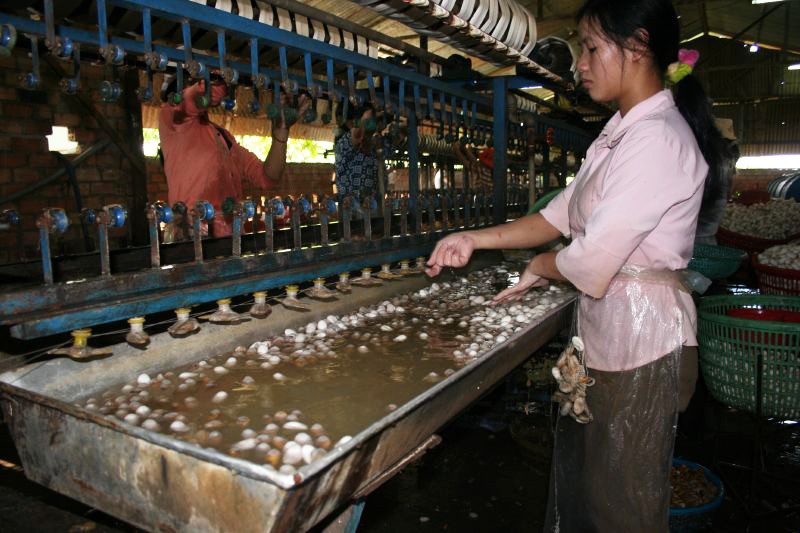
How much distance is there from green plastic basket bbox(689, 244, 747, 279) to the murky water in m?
2.30

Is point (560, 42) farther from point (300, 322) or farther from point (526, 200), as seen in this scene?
point (300, 322)

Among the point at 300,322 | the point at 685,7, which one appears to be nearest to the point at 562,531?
the point at 300,322

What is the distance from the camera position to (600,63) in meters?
1.80

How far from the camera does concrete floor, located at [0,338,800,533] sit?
299cm

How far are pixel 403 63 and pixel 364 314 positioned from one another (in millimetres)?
2095

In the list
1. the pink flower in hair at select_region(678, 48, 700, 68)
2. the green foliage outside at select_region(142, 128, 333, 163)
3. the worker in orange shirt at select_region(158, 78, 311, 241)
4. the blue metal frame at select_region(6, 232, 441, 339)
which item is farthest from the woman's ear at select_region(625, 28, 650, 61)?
the green foliage outside at select_region(142, 128, 333, 163)

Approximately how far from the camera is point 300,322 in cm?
227

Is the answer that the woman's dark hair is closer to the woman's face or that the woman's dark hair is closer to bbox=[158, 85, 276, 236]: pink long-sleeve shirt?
the woman's face

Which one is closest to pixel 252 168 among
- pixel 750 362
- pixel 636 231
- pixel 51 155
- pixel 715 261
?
pixel 51 155

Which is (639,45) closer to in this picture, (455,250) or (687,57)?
(687,57)

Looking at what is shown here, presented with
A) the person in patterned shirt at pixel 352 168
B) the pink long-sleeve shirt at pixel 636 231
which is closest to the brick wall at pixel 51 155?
the person in patterned shirt at pixel 352 168

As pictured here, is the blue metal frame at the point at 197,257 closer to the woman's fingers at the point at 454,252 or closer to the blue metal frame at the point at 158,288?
the blue metal frame at the point at 158,288

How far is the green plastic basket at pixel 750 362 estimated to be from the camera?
8.58 ft

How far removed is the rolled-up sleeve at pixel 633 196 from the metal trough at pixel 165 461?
20.8 inches
